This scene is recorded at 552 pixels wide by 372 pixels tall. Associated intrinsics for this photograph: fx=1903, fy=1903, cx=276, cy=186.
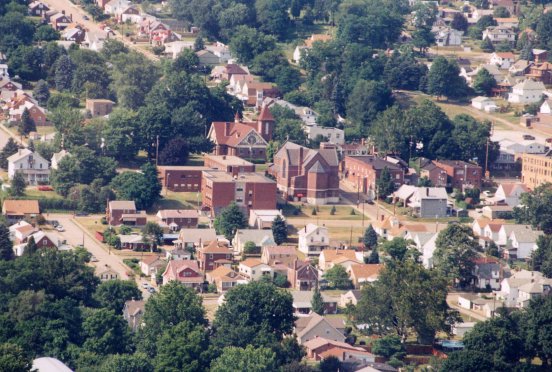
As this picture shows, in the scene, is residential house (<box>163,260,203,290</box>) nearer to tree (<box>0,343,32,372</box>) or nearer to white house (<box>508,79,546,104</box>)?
tree (<box>0,343,32,372</box>)

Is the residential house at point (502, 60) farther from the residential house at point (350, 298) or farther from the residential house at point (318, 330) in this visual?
the residential house at point (318, 330)

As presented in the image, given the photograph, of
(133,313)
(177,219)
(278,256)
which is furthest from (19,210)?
(133,313)

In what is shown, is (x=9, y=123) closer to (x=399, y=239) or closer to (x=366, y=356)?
(x=399, y=239)

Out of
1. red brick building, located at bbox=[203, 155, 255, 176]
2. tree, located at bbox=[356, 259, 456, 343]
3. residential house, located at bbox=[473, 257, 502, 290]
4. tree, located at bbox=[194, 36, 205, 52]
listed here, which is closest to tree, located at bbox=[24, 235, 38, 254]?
tree, located at bbox=[356, 259, 456, 343]

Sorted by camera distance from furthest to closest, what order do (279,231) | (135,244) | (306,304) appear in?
(279,231) < (135,244) < (306,304)

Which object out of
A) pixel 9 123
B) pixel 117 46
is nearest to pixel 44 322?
pixel 9 123

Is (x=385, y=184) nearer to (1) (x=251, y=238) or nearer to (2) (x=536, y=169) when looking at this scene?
(2) (x=536, y=169)
